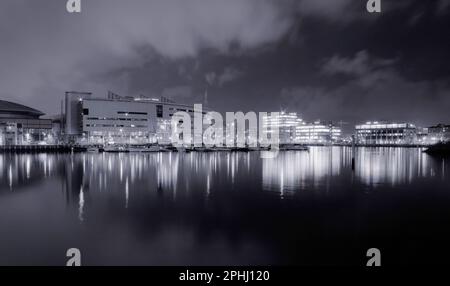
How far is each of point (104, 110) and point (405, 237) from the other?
353 ft

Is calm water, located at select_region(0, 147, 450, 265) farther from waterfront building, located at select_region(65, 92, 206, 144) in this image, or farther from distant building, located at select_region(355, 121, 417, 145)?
distant building, located at select_region(355, 121, 417, 145)

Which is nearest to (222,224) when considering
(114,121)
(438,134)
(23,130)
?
(114,121)

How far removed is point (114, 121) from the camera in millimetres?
103875

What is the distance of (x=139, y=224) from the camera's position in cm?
1243

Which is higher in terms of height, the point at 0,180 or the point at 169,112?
the point at 169,112

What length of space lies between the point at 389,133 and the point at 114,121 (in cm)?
17240

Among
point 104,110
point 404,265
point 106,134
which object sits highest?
point 104,110

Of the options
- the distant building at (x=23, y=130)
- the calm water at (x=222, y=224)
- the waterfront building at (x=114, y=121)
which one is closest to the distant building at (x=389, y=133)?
the waterfront building at (x=114, y=121)

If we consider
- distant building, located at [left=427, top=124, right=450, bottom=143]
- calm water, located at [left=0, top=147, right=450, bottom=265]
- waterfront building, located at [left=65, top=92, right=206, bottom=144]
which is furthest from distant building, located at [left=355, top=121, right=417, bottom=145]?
calm water, located at [left=0, top=147, right=450, bottom=265]

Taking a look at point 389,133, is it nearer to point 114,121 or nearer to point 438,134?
point 438,134

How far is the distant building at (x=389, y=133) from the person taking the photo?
6998 inches

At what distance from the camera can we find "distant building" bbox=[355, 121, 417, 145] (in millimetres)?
177750

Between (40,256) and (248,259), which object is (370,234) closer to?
(248,259)
